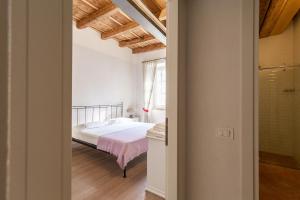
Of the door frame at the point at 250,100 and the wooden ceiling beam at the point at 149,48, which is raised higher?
the wooden ceiling beam at the point at 149,48

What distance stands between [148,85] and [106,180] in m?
3.65

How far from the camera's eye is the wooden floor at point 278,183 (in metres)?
2.17

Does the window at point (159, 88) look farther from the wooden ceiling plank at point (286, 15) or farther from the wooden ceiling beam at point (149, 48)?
the wooden ceiling plank at point (286, 15)

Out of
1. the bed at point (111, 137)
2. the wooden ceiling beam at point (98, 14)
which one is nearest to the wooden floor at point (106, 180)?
the bed at point (111, 137)

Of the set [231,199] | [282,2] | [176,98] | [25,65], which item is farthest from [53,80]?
[282,2]

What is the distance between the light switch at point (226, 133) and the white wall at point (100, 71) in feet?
11.6

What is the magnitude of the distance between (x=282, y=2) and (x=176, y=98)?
2.12 metres

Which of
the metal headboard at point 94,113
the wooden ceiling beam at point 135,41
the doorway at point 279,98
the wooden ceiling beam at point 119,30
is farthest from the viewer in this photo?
the wooden ceiling beam at point 135,41

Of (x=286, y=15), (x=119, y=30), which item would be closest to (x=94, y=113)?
(x=119, y=30)

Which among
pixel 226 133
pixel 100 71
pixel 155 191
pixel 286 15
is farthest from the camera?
pixel 100 71

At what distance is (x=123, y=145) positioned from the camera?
9.23 ft

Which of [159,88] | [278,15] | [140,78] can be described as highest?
[278,15]

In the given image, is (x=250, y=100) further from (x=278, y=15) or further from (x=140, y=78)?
(x=140, y=78)

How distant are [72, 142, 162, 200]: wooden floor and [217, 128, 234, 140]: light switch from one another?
1421mm
